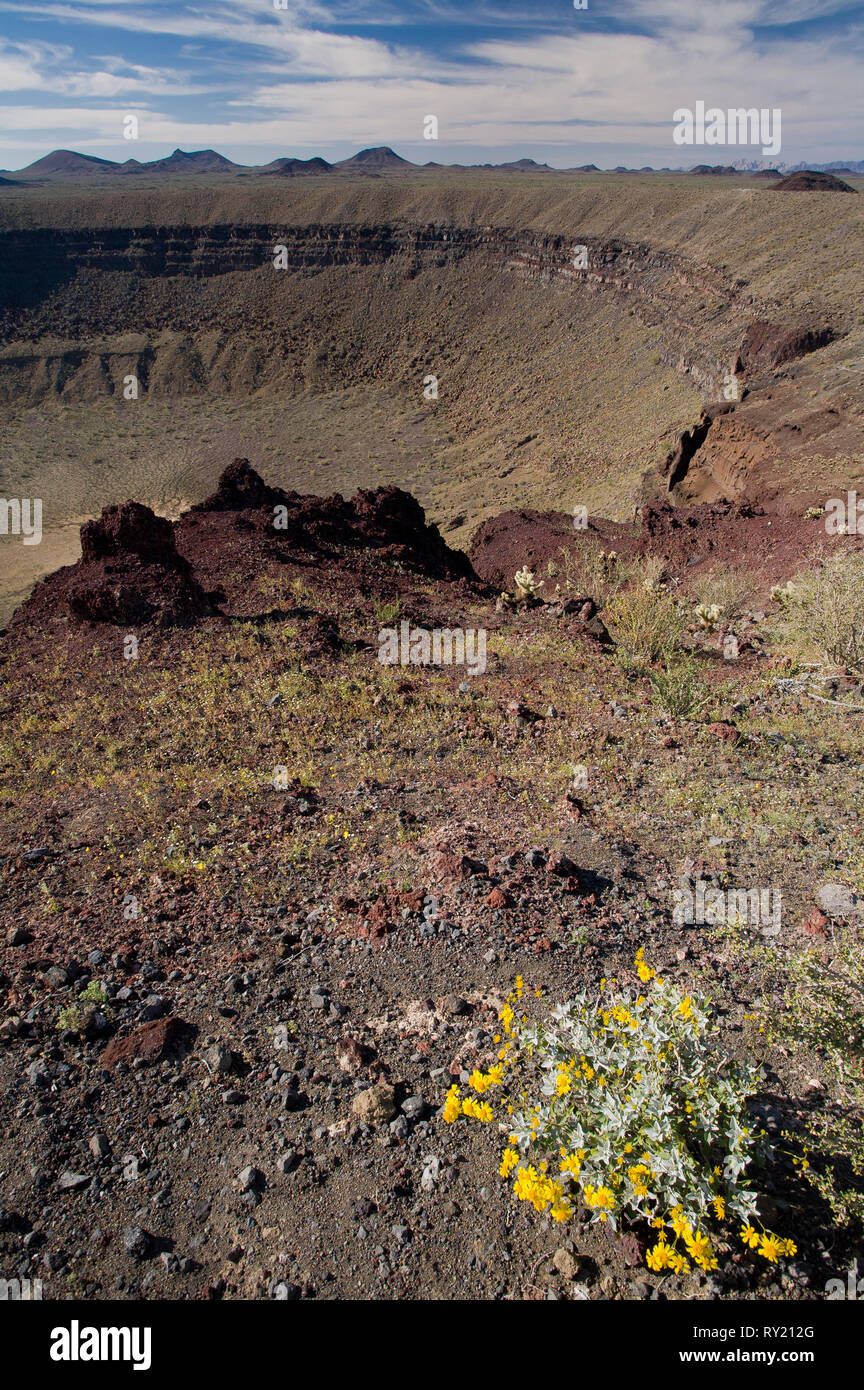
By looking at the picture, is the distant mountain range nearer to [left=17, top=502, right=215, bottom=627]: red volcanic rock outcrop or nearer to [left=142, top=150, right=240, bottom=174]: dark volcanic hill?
[left=142, top=150, right=240, bottom=174]: dark volcanic hill

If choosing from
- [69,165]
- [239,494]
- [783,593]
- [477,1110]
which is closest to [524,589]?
[783,593]

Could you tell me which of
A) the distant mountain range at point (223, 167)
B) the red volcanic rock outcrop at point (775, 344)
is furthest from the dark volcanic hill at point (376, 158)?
the red volcanic rock outcrop at point (775, 344)

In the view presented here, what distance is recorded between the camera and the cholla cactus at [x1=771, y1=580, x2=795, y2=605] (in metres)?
10.3

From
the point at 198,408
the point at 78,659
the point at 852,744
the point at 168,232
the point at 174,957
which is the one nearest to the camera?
the point at 174,957

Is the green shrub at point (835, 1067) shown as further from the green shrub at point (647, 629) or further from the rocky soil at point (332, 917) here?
the green shrub at point (647, 629)

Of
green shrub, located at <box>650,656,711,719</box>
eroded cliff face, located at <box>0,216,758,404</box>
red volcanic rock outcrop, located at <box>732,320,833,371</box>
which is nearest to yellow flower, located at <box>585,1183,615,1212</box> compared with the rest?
green shrub, located at <box>650,656,711,719</box>

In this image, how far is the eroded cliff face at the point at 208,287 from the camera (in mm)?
50812

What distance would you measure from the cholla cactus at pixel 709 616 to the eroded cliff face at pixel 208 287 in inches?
1547

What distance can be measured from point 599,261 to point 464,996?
49.9 m

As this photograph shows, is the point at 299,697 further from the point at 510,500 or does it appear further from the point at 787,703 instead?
A: the point at 510,500

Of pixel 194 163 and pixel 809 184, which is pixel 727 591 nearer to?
pixel 809 184

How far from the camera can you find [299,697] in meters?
8.52
